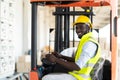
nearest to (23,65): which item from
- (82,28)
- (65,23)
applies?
(65,23)

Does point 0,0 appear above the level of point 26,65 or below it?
above

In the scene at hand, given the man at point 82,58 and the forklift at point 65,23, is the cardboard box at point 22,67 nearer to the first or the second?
the forklift at point 65,23

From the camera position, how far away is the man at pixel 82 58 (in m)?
3.36

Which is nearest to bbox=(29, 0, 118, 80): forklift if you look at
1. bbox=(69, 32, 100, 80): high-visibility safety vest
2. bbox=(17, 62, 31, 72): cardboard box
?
bbox=(69, 32, 100, 80): high-visibility safety vest

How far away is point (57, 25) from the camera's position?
5.41m

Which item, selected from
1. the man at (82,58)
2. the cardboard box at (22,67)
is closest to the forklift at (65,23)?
the man at (82,58)

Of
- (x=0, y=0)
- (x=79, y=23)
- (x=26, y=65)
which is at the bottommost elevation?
(x=26, y=65)

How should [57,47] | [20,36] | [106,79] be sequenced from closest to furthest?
[106,79] → [57,47] → [20,36]

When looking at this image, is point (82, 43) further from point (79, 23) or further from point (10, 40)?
point (10, 40)

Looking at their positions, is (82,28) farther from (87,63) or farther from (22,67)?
(22,67)

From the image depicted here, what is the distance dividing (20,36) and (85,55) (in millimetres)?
6907

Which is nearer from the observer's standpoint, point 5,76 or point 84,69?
point 84,69

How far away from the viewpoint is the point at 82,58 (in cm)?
333

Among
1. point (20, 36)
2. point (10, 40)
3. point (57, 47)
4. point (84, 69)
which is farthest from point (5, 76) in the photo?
point (20, 36)
